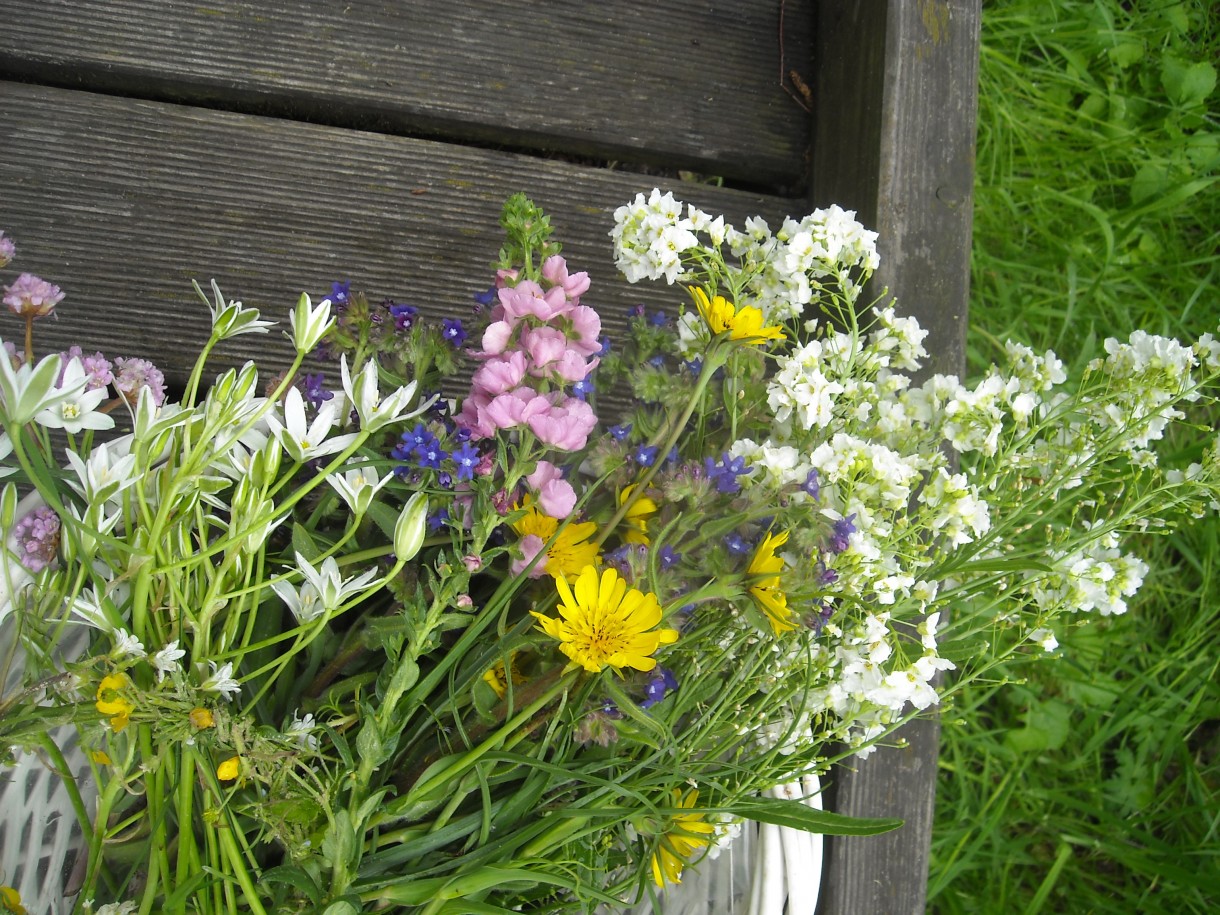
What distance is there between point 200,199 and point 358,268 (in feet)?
0.51

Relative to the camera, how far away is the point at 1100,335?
4.70 feet

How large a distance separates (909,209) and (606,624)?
0.54 m

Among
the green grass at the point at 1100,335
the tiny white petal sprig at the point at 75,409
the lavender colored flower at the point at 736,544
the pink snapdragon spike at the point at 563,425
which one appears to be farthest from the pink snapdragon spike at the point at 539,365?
the green grass at the point at 1100,335

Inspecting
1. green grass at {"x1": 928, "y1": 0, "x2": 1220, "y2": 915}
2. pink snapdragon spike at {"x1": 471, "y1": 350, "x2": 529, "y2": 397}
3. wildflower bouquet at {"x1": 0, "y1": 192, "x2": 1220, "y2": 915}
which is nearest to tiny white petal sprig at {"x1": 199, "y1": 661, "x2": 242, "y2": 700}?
wildflower bouquet at {"x1": 0, "y1": 192, "x2": 1220, "y2": 915}

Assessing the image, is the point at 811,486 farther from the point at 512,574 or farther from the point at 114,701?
the point at 114,701

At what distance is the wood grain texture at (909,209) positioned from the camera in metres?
0.90

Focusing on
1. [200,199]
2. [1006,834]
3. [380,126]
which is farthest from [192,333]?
[1006,834]

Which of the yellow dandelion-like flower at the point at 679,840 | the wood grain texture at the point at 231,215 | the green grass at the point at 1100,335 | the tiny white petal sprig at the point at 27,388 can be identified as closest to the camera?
the tiny white petal sprig at the point at 27,388

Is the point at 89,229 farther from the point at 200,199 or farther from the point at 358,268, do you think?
the point at 358,268

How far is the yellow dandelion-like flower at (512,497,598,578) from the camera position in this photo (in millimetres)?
631

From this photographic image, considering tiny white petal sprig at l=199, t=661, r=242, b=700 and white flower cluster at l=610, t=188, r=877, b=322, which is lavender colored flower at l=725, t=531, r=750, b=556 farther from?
tiny white petal sprig at l=199, t=661, r=242, b=700

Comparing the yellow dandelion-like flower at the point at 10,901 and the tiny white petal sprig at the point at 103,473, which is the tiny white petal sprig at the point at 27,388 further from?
the yellow dandelion-like flower at the point at 10,901

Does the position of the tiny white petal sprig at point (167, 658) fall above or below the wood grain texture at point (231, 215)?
below

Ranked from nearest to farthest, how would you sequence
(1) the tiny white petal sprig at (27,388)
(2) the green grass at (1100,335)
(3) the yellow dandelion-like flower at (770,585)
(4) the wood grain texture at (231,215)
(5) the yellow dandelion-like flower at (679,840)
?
(1) the tiny white petal sprig at (27,388)
(3) the yellow dandelion-like flower at (770,585)
(5) the yellow dandelion-like flower at (679,840)
(4) the wood grain texture at (231,215)
(2) the green grass at (1100,335)
